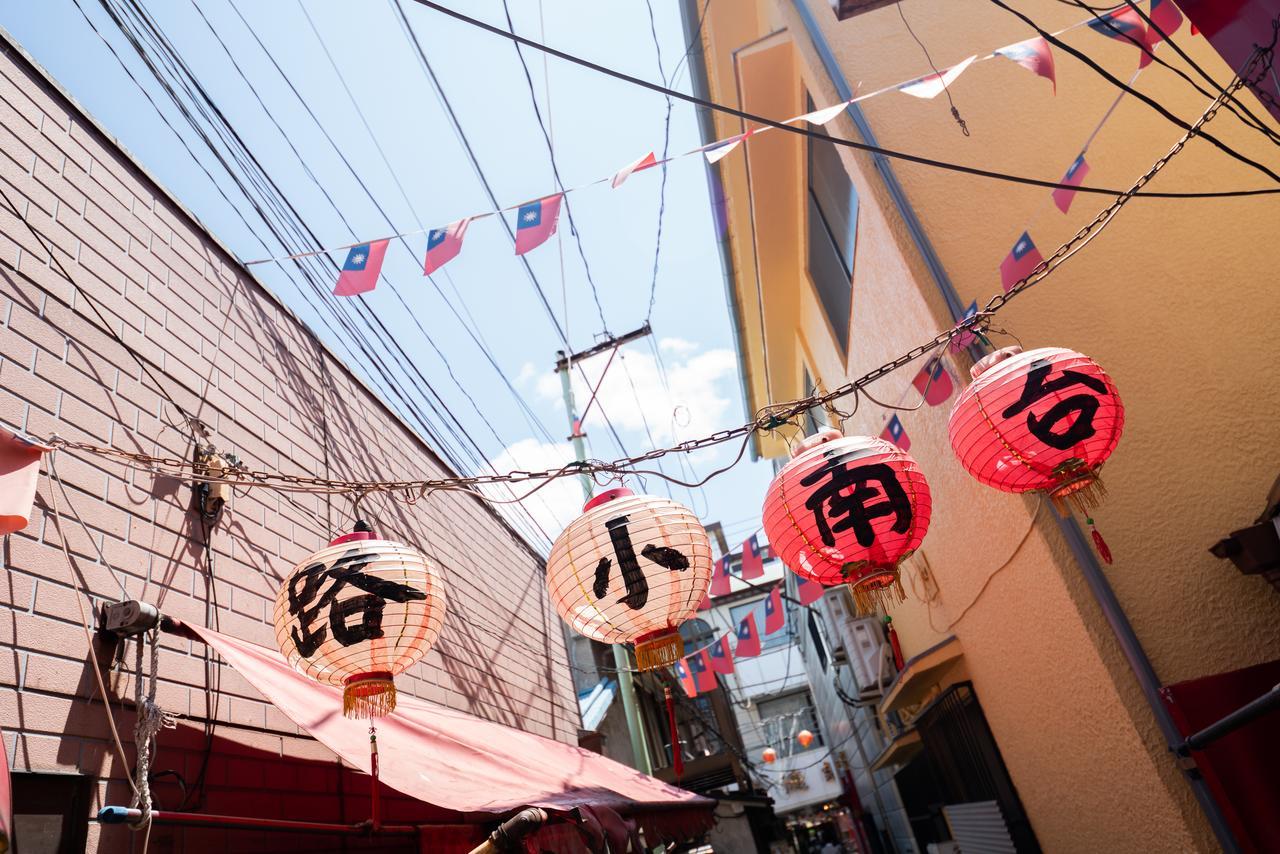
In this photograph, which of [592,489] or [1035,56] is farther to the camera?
[592,489]

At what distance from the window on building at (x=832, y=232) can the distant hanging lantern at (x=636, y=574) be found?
17.9ft

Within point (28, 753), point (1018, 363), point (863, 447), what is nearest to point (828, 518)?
point (863, 447)

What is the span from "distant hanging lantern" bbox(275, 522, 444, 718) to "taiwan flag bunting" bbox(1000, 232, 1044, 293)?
4.95 metres

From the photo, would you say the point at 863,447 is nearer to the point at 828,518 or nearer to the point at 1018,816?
the point at 828,518

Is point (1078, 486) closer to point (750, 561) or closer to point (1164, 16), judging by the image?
point (1164, 16)

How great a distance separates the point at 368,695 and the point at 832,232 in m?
8.06

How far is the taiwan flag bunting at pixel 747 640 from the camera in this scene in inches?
487

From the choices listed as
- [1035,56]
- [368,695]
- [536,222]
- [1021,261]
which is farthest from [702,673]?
[1035,56]

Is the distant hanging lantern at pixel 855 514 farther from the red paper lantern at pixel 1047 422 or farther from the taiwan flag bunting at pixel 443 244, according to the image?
the taiwan flag bunting at pixel 443 244

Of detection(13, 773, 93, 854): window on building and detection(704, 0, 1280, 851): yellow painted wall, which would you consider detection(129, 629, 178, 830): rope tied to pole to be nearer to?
detection(13, 773, 93, 854): window on building

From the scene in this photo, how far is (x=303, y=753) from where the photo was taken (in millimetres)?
4512

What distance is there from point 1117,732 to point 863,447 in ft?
10.0

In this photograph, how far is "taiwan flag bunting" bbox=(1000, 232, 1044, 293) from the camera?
19.1 feet

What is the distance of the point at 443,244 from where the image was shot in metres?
5.59
